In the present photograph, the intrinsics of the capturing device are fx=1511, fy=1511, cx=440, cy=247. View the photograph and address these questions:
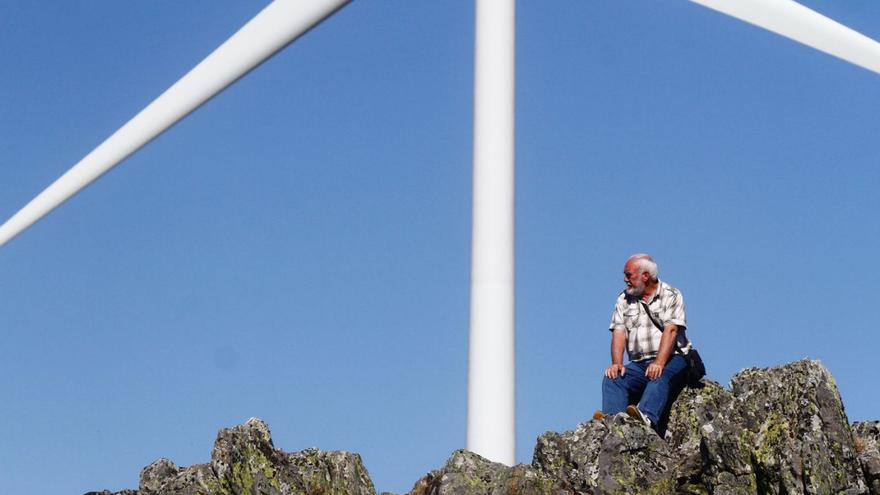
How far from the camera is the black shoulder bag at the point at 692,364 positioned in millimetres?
30719

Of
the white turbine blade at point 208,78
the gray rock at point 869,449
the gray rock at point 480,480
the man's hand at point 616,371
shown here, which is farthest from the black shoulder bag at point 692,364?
the white turbine blade at point 208,78

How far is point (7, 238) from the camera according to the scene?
42.5 m

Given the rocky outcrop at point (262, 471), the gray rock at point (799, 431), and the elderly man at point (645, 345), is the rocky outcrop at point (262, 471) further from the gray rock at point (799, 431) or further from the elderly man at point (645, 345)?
the gray rock at point (799, 431)

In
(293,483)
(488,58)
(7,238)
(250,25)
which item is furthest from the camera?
(7,238)

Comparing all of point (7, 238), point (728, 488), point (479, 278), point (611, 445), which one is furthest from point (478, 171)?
point (7, 238)

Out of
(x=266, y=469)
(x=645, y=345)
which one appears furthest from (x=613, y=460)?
(x=266, y=469)

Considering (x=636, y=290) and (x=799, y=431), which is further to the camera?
(x=636, y=290)

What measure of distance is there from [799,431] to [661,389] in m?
4.09

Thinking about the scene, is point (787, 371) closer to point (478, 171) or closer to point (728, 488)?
point (728, 488)

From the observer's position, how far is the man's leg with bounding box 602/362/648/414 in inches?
1222

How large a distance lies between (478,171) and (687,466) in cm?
803

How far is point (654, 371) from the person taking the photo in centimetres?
3059

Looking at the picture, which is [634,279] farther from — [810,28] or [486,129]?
[810,28]

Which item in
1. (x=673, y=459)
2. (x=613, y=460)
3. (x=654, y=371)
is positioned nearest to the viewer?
(x=613, y=460)
